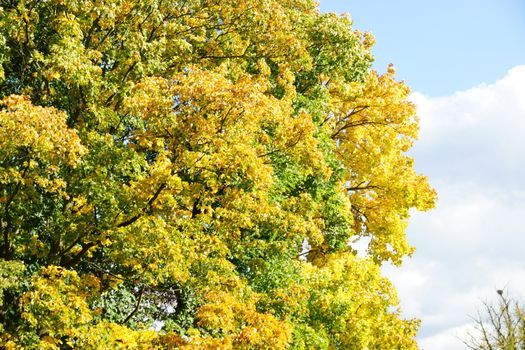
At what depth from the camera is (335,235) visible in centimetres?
2222

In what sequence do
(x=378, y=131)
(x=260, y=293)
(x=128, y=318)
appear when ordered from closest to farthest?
1. (x=128, y=318)
2. (x=260, y=293)
3. (x=378, y=131)

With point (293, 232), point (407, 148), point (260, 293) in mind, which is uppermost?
point (407, 148)

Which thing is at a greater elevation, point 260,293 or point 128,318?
point 260,293

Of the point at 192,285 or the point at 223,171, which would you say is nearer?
the point at 223,171

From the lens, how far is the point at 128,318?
53.7ft

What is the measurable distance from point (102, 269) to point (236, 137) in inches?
186

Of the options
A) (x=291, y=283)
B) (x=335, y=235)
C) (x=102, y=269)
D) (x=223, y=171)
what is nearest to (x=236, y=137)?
(x=223, y=171)

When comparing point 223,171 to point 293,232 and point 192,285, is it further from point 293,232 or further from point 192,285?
point 293,232

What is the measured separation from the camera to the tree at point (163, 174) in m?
13.7

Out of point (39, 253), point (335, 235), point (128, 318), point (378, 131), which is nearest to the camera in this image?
point (39, 253)

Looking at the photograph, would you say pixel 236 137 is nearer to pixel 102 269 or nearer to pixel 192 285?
pixel 192 285

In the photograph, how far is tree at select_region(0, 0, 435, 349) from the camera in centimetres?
1370

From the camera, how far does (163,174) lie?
13625mm

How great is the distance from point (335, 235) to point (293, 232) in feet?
14.6
